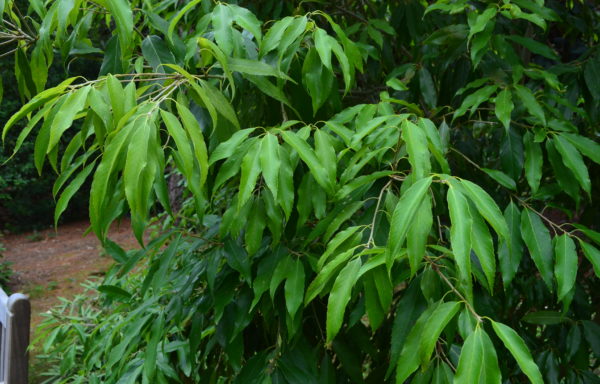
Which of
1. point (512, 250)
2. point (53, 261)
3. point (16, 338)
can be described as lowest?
point (53, 261)

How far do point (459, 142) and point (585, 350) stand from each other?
0.68m

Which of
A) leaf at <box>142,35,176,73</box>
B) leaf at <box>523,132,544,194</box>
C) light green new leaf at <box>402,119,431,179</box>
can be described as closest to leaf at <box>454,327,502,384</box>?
light green new leaf at <box>402,119,431,179</box>

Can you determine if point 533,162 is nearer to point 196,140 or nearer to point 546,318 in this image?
point 546,318

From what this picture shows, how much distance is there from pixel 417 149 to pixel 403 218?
217 mm

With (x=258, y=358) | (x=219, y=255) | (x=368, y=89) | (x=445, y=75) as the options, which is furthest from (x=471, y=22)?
(x=258, y=358)

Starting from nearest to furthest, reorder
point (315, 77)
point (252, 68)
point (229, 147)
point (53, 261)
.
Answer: point (229, 147) → point (252, 68) → point (315, 77) → point (53, 261)

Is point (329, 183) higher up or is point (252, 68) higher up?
point (252, 68)

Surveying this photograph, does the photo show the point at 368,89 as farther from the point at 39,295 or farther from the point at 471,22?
the point at 39,295

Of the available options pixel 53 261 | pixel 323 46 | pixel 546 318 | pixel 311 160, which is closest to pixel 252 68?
pixel 323 46

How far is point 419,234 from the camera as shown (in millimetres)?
984

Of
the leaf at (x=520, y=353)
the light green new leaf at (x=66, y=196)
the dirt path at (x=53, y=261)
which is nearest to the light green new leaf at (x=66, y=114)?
the light green new leaf at (x=66, y=196)

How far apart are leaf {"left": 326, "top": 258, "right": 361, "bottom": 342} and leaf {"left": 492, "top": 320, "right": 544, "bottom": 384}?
0.74 ft

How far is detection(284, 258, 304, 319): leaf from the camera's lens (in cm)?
132

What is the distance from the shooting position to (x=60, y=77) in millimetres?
8531
